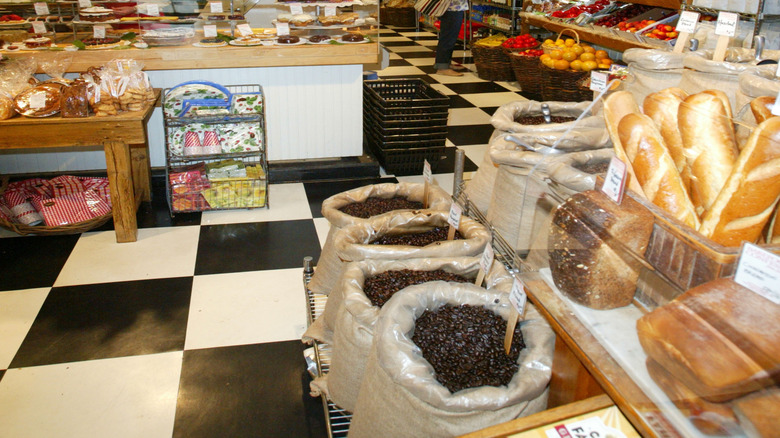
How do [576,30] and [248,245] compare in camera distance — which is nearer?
[248,245]

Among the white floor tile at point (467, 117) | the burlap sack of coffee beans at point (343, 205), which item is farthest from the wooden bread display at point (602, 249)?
the white floor tile at point (467, 117)

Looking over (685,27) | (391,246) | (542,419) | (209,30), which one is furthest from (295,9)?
(542,419)

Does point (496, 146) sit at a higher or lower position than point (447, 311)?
higher

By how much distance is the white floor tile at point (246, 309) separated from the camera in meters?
2.17

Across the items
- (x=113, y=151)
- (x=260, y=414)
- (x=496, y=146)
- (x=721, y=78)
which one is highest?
(x=721, y=78)

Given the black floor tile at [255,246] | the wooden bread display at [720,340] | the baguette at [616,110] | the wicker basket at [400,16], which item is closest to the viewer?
the wooden bread display at [720,340]

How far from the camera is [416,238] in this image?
180 centimetres

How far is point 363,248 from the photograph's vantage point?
1618mm

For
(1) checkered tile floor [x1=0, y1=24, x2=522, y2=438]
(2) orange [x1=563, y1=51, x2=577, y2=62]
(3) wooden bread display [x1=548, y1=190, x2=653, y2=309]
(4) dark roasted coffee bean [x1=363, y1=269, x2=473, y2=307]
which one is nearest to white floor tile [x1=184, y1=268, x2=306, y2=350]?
(1) checkered tile floor [x1=0, y1=24, x2=522, y2=438]

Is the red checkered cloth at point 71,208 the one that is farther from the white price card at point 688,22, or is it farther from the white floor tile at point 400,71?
the white floor tile at point 400,71

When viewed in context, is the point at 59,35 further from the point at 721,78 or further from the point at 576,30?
the point at 576,30

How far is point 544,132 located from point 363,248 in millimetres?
815

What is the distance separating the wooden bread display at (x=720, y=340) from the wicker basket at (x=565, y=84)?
417 centimetres

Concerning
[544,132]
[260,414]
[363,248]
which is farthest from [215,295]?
[544,132]
